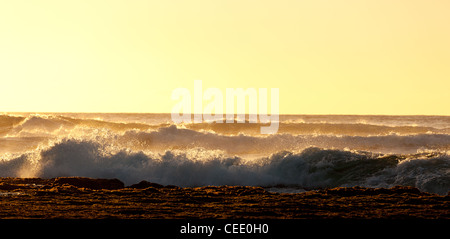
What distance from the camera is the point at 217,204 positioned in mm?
9961

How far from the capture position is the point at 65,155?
19766 mm

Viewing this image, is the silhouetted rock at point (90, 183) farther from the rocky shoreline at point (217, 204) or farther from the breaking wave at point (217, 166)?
the breaking wave at point (217, 166)

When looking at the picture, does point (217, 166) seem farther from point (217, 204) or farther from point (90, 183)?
point (217, 204)

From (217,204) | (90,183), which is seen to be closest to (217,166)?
(90,183)

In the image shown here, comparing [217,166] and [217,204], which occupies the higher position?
[217,204]

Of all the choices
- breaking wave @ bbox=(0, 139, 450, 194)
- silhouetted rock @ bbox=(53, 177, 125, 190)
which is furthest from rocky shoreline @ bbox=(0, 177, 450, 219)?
breaking wave @ bbox=(0, 139, 450, 194)

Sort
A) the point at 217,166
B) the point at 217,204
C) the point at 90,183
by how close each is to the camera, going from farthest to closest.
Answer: the point at 217,166
the point at 90,183
the point at 217,204

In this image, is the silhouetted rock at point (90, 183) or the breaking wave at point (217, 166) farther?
the breaking wave at point (217, 166)

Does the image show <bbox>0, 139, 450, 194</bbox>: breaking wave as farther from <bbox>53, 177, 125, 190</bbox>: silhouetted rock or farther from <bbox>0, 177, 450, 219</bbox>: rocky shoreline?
<bbox>0, 177, 450, 219</bbox>: rocky shoreline

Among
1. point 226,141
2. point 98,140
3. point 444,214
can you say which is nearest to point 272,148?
point 226,141

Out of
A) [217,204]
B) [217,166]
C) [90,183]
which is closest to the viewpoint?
[217,204]

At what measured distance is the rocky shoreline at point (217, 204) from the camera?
852cm

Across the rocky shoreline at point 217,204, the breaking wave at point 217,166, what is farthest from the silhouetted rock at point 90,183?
the breaking wave at point 217,166
